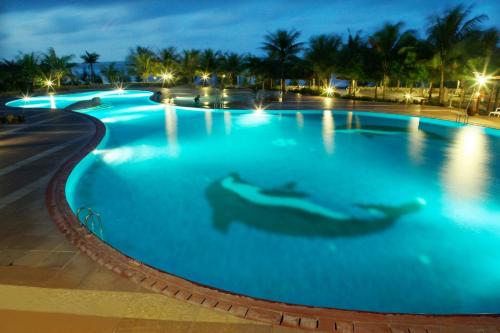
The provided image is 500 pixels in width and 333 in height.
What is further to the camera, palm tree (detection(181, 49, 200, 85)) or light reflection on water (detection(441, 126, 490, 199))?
palm tree (detection(181, 49, 200, 85))

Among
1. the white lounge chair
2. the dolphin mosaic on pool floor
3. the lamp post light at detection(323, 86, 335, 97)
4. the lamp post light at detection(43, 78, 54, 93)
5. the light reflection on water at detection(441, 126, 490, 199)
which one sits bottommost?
the dolphin mosaic on pool floor

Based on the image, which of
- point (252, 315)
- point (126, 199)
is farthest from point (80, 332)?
point (126, 199)

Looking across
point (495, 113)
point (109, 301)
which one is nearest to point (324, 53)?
point (495, 113)

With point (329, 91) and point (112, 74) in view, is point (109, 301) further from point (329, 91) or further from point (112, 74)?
point (112, 74)

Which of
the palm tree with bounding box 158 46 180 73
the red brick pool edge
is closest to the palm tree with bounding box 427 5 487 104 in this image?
the red brick pool edge

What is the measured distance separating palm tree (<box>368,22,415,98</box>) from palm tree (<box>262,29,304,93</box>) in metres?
8.00

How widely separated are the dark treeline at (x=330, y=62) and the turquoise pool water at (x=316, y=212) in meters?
7.23

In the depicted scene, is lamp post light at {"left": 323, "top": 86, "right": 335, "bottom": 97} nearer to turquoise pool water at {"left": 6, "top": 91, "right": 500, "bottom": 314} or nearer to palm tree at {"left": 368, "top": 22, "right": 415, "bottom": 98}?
palm tree at {"left": 368, "top": 22, "right": 415, "bottom": 98}

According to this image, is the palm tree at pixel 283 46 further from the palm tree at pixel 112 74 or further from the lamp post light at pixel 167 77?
the palm tree at pixel 112 74

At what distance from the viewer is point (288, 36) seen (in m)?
29.4

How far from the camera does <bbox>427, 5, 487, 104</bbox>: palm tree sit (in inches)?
747

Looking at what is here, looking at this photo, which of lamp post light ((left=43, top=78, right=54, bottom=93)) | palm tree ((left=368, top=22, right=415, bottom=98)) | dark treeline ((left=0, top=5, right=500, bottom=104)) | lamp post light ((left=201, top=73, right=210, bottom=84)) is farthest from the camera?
lamp post light ((left=201, top=73, right=210, bottom=84))

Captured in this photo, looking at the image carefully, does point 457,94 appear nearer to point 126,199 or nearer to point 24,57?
point 126,199

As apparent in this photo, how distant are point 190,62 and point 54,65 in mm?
14591
